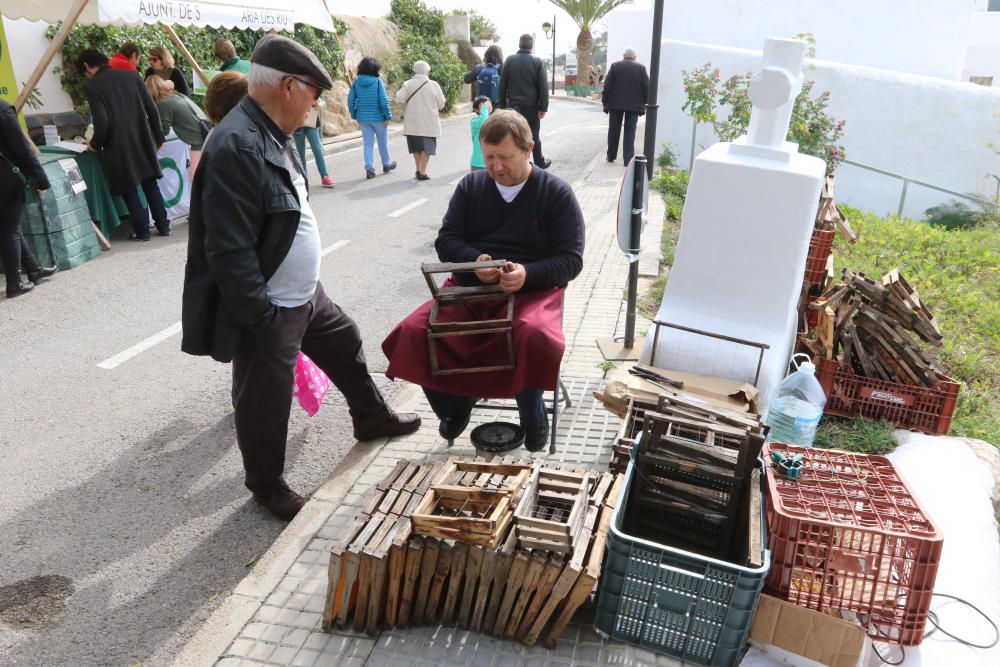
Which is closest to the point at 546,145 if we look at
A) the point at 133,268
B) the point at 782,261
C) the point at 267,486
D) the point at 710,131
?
the point at 710,131

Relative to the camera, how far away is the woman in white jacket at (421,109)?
Result: 11.8 meters

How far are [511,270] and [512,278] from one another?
0.06m

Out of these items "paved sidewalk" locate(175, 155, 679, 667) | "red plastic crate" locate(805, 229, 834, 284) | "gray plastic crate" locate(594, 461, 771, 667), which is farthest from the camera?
"red plastic crate" locate(805, 229, 834, 284)

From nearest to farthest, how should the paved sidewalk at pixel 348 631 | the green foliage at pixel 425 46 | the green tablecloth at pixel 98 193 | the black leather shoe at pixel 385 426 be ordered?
1. the paved sidewalk at pixel 348 631
2. the black leather shoe at pixel 385 426
3. the green tablecloth at pixel 98 193
4. the green foliage at pixel 425 46

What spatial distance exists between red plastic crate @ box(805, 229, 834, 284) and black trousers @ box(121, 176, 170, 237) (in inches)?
286

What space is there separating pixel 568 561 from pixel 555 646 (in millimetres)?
396

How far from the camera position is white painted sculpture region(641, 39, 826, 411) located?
170 inches

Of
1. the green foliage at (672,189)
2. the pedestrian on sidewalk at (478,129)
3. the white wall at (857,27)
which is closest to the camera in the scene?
the pedestrian on sidewalk at (478,129)

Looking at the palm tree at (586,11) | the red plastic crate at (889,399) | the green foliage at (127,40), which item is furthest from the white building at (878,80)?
the palm tree at (586,11)

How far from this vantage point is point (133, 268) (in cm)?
→ 791

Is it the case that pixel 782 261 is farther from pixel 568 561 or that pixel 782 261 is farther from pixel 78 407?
pixel 78 407

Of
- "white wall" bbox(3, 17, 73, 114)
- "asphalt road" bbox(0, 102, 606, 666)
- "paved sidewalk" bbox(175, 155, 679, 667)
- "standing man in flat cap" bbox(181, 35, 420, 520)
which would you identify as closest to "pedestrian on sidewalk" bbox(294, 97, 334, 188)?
"white wall" bbox(3, 17, 73, 114)

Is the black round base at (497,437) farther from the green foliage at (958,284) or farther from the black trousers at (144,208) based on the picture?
the black trousers at (144,208)

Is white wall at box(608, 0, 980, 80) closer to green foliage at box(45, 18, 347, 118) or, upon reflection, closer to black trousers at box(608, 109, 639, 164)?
black trousers at box(608, 109, 639, 164)
